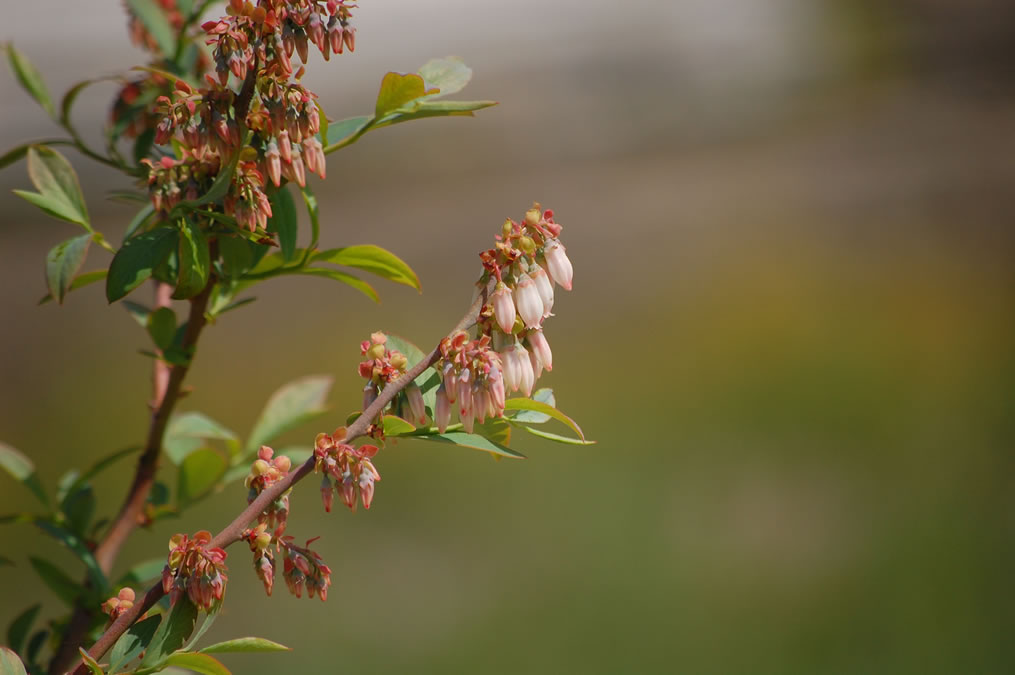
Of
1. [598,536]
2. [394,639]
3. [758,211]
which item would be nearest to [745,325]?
[758,211]

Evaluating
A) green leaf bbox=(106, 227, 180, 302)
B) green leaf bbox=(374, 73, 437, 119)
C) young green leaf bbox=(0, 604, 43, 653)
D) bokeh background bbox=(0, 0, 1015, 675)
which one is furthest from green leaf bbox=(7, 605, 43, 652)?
bokeh background bbox=(0, 0, 1015, 675)

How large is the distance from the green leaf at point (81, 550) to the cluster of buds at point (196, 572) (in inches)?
6.2

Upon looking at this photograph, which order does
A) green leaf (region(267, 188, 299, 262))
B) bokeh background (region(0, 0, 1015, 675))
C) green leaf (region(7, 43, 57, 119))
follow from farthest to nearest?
bokeh background (region(0, 0, 1015, 675)) → green leaf (region(7, 43, 57, 119)) → green leaf (region(267, 188, 299, 262))

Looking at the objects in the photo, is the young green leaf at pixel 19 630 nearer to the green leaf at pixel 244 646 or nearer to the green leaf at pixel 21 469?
the green leaf at pixel 21 469

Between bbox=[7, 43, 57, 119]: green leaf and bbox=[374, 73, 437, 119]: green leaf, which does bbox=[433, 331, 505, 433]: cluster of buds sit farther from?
bbox=[7, 43, 57, 119]: green leaf

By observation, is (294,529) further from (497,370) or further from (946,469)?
(497,370)

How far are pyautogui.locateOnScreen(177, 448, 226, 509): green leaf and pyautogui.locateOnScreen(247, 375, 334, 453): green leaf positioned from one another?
0.9 inches

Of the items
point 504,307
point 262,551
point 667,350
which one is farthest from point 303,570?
point 667,350

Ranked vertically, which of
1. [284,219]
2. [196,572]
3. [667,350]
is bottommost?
[667,350]

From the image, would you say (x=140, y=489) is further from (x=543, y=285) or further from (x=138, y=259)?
(x=543, y=285)

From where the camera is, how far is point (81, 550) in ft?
1.68

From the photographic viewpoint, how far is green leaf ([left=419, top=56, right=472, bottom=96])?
46 centimetres

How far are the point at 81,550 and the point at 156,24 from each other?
0.30 m

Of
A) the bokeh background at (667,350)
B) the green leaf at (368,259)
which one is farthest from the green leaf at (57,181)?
the bokeh background at (667,350)
